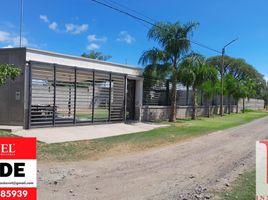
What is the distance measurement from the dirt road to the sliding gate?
20.5 feet

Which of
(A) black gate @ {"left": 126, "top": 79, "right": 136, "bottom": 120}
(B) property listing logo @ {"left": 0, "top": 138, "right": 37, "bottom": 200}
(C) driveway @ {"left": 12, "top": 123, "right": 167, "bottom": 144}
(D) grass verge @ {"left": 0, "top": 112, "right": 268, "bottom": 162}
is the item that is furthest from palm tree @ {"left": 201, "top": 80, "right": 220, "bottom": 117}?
(B) property listing logo @ {"left": 0, "top": 138, "right": 37, "bottom": 200}

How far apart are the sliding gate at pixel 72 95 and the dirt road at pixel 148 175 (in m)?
6.26

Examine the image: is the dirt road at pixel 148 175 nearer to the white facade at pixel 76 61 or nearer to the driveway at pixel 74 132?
the driveway at pixel 74 132

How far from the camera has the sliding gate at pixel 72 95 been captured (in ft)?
49.4

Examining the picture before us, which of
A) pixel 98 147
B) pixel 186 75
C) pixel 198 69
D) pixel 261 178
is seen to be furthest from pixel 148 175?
pixel 198 69

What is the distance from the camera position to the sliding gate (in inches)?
592

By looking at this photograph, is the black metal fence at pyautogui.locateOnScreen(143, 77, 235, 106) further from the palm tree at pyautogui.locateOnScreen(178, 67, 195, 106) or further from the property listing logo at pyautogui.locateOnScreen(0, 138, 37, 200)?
the property listing logo at pyautogui.locateOnScreen(0, 138, 37, 200)

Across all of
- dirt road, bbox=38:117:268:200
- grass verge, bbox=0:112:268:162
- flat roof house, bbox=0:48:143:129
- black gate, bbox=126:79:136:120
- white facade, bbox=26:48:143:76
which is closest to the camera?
dirt road, bbox=38:117:268:200

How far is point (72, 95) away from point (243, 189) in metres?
11.7

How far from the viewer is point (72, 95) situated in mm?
16891

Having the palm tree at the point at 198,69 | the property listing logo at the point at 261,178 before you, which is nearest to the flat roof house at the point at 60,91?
the palm tree at the point at 198,69

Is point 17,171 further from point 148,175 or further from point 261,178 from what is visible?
point 261,178

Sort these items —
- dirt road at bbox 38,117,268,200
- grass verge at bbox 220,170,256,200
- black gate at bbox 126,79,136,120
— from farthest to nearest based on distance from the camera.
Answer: black gate at bbox 126,79,136,120 < dirt road at bbox 38,117,268,200 < grass verge at bbox 220,170,256,200

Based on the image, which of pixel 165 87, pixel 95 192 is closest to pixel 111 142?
pixel 95 192
